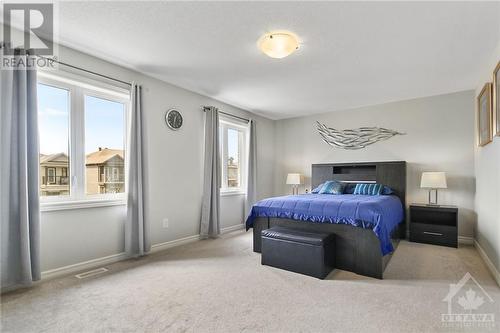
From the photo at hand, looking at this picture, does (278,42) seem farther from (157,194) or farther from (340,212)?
(157,194)

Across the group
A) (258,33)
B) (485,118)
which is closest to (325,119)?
(485,118)

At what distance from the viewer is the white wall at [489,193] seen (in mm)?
2646

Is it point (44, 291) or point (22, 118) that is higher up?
point (22, 118)

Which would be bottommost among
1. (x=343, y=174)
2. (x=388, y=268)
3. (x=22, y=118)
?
(x=388, y=268)

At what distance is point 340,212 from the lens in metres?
2.90

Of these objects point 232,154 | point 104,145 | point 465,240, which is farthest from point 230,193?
point 465,240

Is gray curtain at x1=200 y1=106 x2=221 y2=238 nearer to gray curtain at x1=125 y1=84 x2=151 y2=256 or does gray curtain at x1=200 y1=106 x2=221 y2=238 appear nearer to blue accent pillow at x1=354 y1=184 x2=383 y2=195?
gray curtain at x1=125 y1=84 x2=151 y2=256

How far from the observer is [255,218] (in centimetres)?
364

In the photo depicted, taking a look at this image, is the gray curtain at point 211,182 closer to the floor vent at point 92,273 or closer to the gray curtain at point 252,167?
the gray curtain at point 252,167

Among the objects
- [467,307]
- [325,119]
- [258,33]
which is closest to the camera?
[467,307]

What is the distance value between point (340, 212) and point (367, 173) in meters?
2.25

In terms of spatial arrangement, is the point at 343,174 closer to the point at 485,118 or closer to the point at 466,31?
the point at 485,118

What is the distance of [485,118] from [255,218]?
10.4 feet

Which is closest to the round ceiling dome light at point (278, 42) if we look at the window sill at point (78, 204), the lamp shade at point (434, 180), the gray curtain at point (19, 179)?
the gray curtain at point (19, 179)
